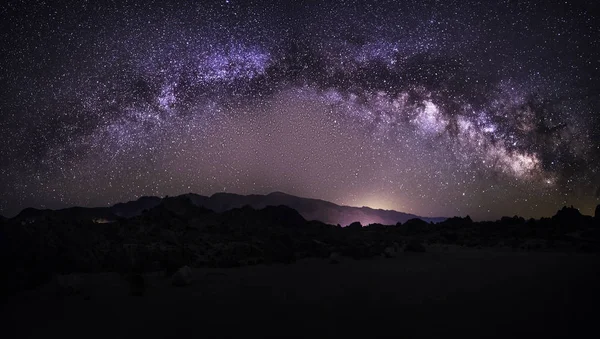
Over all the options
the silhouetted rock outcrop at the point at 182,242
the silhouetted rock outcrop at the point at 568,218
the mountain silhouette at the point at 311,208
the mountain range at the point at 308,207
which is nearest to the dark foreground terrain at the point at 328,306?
the silhouetted rock outcrop at the point at 182,242

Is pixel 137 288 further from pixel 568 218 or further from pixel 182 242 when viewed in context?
pixel 568 218

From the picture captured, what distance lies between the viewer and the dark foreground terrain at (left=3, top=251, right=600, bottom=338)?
8.39ft

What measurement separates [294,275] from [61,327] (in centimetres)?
Result: 297

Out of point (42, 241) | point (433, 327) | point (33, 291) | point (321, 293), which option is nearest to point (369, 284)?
point (321, 293)

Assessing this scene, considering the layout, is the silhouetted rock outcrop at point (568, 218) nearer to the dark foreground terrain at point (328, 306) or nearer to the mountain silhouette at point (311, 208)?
the dark foreground terrain at point (328, 306)

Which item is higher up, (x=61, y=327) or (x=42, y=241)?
(x=42, y=241)

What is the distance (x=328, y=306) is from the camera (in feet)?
10.5

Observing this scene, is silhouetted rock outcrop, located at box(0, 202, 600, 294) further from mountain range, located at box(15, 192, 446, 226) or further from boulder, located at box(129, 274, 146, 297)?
mountain range, located at box(15, 192, 446, 226)

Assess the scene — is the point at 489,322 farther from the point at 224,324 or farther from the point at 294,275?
the point at 294,275

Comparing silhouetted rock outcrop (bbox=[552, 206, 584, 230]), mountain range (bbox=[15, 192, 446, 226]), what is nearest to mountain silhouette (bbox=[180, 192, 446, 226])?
mountain range (bbox=[15, 192, 446, 226])

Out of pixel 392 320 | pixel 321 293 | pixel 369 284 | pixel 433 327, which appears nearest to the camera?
pixel 433 327

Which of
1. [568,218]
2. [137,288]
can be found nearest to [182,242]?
[137,288]

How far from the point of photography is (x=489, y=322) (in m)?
2.65

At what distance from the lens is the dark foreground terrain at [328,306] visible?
101 inches
